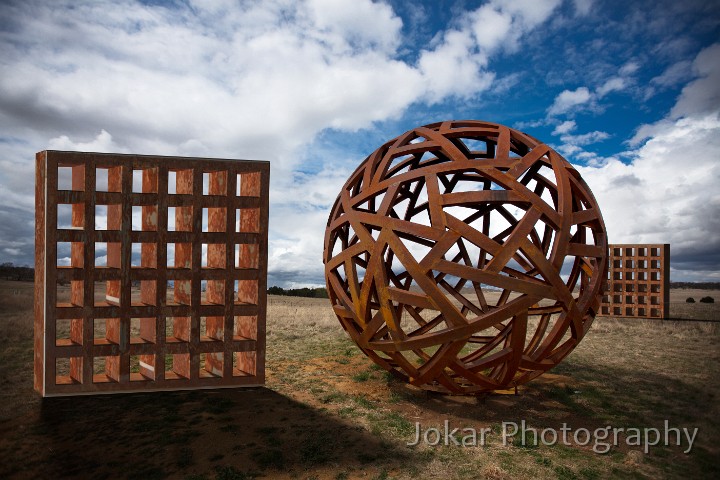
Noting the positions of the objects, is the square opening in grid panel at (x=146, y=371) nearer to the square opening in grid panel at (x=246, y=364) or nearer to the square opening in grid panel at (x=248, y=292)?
the square opening in grid panel at (x=246, y=364)

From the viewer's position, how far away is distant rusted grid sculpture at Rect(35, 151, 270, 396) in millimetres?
8211

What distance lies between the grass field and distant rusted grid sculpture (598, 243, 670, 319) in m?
11.9

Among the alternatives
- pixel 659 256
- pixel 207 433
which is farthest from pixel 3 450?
pixel 659 256

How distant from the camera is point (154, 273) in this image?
840 centimetres

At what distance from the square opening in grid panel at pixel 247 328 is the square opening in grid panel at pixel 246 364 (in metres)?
0.31

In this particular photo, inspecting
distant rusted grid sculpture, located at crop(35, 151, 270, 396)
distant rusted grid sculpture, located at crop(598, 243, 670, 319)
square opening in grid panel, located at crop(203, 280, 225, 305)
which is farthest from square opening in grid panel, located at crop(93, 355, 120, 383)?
distant rusted grid sculpture, located at crop(598, 243, 670, 319)

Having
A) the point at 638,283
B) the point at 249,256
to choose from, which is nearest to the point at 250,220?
the point at 249,256

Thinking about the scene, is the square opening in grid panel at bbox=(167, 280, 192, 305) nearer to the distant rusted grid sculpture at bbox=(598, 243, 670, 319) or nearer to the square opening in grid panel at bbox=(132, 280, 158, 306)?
the square opening in grid panel at bbox=(132, 280, 158, 306)

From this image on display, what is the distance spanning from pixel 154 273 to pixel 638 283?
70.7 ft

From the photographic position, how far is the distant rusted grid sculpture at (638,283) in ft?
72.3

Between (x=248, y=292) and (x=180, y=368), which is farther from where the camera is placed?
(x=180, y=368)

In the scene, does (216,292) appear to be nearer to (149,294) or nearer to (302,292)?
(149,294)

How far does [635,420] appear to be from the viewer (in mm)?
7777

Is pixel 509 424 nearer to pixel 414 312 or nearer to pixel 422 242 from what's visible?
pixel 414 312
